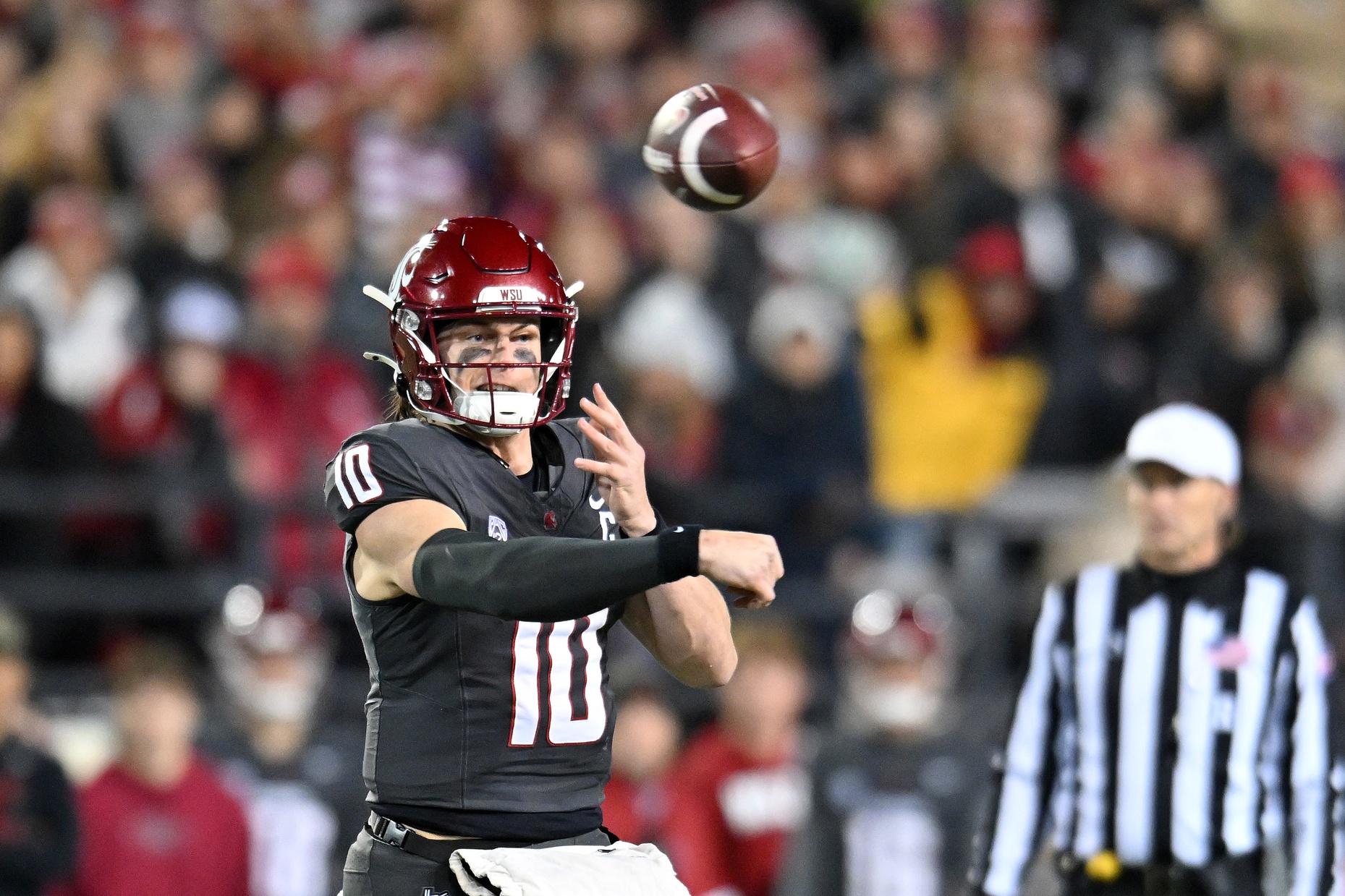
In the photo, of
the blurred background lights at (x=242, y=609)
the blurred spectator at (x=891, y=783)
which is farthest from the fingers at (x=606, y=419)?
the blurred background lights at (x=242, y=609)

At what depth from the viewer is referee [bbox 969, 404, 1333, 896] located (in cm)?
480

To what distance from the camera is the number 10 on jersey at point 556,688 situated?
3.44 m

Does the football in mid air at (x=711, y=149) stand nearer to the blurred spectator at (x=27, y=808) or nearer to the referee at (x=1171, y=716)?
the referee at (x=1171, y=716)

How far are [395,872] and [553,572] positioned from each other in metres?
0.67

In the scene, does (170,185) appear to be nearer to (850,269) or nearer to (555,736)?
(850,269)

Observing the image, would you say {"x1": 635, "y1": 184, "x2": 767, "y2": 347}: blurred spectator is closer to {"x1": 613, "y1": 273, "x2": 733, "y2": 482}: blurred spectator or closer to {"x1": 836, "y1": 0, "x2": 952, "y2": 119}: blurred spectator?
{"x1": 613, "y1": 273, "x2": 733, "y2": 482}: blurred spectator

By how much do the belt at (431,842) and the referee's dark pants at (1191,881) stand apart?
72.3 inches

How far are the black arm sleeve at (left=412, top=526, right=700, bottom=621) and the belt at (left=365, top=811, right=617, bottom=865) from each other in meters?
0.46

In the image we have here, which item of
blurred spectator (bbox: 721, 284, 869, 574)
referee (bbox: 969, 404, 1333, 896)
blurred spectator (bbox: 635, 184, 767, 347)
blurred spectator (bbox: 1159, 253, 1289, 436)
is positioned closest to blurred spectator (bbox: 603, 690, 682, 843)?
blurred spectator (bbox: 721, 284, 869, 574)

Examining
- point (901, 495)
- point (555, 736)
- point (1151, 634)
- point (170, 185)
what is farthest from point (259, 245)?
point (555, 736)

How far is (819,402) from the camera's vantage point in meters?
8.02

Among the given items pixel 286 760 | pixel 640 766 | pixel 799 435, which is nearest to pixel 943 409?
pixel 799 435

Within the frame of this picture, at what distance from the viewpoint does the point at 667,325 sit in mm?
8297

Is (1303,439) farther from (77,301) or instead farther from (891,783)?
(77,301)
